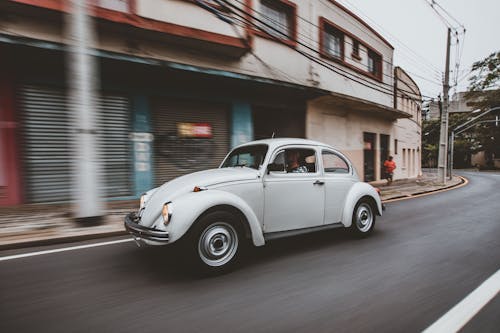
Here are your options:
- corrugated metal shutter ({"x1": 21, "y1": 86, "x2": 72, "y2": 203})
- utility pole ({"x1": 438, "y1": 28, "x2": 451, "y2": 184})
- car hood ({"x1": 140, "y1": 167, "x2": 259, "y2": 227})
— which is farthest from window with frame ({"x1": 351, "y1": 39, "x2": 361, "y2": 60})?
car hood ({"x1": 140, "y1": 167, "x2": 259, "y2": 227})

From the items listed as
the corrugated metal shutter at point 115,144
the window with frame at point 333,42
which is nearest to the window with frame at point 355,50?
the window with frame at point 333,42

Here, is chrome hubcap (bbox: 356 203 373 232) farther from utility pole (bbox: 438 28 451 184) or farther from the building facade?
utility pole (bbox: 438 28 451 184)

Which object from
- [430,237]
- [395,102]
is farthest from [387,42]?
[430,237]

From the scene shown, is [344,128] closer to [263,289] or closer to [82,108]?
[82,108]

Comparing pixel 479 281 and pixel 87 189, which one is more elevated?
pixel 87 189

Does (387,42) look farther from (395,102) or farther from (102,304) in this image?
(102,304)

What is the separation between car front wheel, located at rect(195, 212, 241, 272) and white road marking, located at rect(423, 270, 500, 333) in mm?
1975

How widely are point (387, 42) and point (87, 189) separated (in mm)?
20588

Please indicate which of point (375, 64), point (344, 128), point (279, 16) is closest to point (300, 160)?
point (279, 16)

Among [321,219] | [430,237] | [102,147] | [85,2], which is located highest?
[85,2]

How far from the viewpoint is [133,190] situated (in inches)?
337

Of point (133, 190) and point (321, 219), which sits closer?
point (321, 219)

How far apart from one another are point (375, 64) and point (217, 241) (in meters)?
18.9

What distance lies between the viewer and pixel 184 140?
31.1 ft
